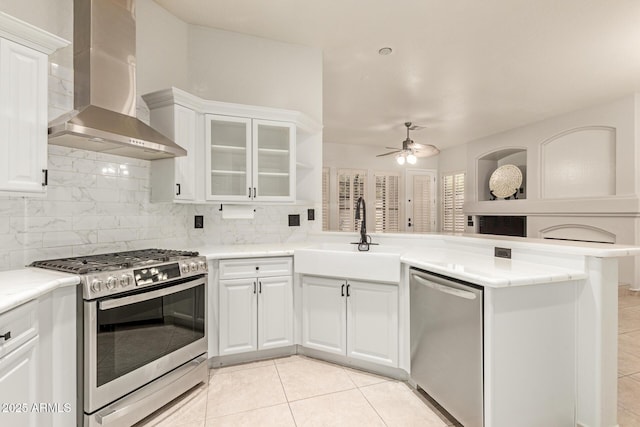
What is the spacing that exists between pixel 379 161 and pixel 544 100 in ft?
12.5

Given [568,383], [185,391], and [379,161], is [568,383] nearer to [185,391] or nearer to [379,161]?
[185,391]

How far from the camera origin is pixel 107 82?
2.10m

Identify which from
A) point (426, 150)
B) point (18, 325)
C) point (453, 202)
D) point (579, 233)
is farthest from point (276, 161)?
point (453, 202)

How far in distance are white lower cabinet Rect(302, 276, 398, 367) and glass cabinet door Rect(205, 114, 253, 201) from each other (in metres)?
0.97

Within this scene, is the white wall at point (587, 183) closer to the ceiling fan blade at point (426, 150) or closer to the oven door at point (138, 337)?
the ceiling fan blade at point (426, 150)

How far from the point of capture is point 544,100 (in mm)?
4930

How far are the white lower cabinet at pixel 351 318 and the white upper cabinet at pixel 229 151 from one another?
929 millimetres

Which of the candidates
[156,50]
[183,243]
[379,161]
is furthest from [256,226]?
[379,161]

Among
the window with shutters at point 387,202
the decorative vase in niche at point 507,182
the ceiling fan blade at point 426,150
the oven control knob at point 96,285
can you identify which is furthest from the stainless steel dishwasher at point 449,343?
the window with shutters at point 387,202

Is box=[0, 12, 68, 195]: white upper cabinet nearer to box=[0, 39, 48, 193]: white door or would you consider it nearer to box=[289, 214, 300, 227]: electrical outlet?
box=[0, 39, 48, 193]: white door

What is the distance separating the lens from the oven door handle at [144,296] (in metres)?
1.66

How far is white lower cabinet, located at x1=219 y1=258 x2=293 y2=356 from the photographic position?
2.47m

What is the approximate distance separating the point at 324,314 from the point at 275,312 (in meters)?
0.40

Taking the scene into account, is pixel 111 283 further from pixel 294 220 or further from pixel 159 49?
pixel 159 49
